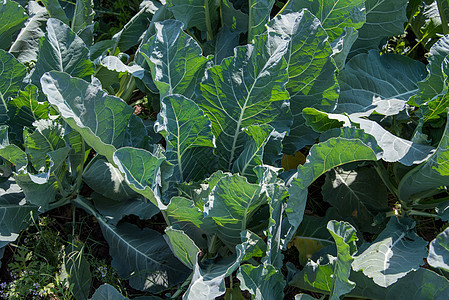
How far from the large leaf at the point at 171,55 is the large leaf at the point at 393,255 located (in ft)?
3.12

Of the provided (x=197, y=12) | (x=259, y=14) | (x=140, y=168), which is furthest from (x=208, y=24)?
(x=140, y=168)

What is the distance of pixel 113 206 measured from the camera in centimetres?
217

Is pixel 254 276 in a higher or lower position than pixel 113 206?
higher

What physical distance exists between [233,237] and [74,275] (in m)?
0.70

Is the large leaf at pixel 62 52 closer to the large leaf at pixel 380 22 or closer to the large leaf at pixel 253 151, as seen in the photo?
the large leaf at pixel 253 151

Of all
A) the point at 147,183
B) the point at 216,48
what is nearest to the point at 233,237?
the point at 147,183

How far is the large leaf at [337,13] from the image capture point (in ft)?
6.61

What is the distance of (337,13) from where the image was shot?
2035 millimetres

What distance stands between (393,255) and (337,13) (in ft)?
3.23

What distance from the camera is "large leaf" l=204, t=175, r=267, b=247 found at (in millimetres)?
1609

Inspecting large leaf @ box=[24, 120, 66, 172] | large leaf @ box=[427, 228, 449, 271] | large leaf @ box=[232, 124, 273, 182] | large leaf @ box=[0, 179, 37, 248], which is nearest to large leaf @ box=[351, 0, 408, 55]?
large leaf @ box=[232, 124, 273, 182]

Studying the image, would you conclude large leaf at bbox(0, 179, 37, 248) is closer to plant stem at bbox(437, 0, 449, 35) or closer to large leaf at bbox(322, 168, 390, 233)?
large leaf at bbox(322, 168, 390, 233)

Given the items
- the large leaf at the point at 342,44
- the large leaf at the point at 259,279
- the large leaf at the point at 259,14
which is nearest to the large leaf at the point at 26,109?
the large leaf at the point at 259,14

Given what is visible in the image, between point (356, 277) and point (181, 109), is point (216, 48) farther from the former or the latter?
point (356, 277)
